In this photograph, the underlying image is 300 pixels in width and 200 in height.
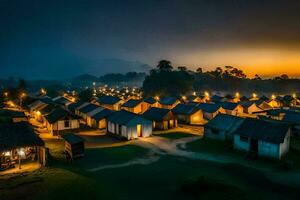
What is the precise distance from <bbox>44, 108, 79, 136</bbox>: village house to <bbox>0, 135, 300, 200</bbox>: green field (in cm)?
1603

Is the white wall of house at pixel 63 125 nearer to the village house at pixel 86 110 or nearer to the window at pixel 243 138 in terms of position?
the village house at pixel 86 110

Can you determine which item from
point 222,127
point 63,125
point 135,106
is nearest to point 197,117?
point 135,106

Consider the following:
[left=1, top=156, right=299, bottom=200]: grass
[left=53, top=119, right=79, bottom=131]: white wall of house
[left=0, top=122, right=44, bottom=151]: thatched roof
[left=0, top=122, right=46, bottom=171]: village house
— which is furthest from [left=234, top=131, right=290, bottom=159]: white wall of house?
[left=53, top=119, right=79, bottom=131]: white wall of house

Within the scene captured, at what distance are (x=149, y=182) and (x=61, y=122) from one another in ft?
96.0

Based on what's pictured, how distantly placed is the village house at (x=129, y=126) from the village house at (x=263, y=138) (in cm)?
1631

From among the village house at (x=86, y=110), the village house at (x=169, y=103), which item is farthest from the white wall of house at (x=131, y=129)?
the village house at (x=169, y=103)

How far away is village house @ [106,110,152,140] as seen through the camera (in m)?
46.4

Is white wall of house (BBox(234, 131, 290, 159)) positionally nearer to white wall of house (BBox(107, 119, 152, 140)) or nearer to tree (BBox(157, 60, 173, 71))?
white wall of house (BBox(107, 119, 152, 140))

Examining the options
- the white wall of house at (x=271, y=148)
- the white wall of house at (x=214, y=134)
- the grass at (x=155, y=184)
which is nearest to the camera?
the grass at (x=155, y=184)

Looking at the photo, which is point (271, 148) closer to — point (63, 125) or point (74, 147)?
point (74, 147)

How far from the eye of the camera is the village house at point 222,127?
4372 cm

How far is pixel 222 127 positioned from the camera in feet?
146

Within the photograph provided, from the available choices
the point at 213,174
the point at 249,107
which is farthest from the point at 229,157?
the point at 249,107

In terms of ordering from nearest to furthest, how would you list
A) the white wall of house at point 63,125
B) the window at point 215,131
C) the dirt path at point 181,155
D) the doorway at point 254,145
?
1. the dirt path at point 181,155
2. the doorway at point 254,145
3. the window at point 215,131
4. the white wall of house at point 63,125
